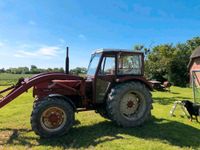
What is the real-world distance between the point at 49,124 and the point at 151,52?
143ft

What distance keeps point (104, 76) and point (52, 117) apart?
2115mm

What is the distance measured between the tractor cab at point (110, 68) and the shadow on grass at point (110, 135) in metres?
1.02

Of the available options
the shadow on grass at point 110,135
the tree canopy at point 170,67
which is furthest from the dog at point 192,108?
the tree canopy at point 170,67

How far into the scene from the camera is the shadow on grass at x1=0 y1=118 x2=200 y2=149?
6.71 metres

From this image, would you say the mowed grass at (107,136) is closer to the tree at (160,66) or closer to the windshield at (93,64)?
the windshield at (93,64)

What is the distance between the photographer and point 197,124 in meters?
9.30

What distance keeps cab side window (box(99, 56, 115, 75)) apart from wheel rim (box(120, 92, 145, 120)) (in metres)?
0.90

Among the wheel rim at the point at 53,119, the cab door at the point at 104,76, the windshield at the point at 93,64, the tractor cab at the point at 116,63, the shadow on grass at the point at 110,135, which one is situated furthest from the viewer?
the windshield at the point at 93,64

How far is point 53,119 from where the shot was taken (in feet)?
23.2

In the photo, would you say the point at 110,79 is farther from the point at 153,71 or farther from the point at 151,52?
the point at 151,52

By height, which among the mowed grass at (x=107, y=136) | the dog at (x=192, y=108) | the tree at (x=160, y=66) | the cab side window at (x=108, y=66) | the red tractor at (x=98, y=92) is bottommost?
the mowed grass at (x=107, y=136)

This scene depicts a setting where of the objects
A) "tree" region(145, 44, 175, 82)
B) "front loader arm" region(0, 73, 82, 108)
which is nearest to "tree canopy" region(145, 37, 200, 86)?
"tree" region(145, 44, 175, 82)

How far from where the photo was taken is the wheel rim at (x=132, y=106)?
824 centimetres

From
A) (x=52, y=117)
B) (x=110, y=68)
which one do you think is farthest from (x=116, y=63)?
(x=52, y=117)
